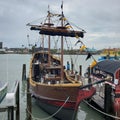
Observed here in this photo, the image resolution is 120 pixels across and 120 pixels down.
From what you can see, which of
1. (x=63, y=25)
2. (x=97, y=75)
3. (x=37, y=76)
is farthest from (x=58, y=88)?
(x=37, y=76)

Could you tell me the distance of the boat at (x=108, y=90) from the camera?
16.9 metres

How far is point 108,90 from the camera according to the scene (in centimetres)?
1662

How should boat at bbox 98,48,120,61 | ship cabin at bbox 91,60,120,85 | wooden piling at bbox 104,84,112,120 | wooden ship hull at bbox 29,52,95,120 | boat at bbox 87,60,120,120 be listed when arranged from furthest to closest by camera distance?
boat at bbox 98,48,120,61, ship cabin at bbox 91,60,120,85, wooden ship hull at bbox 29,52,95,120, boat at bbox 87,60,120,120, wooden piling at bbox 104,84,112,120

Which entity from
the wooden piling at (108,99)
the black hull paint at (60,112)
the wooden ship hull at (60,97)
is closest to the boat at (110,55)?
the wooden ship hull at (60,97)

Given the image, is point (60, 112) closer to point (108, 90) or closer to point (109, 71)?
point (108, 90)

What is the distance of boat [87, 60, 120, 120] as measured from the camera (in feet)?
55.4

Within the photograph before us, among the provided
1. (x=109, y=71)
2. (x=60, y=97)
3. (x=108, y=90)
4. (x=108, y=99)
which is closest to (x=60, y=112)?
(x=60, y=97)

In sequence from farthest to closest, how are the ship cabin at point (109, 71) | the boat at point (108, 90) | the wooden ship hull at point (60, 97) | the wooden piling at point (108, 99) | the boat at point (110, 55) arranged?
the boat at point (110, 55), the ship cabin at point (109, 71), the wooden ship hull at point (60, 97), the boat at point (108, 90), the wooden piling at point (108, 99)

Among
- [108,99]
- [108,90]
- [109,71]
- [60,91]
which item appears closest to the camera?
[108,90]

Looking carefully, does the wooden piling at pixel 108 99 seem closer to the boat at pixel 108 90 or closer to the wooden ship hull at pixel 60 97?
the boat at pixel 108 90

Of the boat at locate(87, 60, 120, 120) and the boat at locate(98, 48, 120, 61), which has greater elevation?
the boat at locate(98, 48, 120, 61)

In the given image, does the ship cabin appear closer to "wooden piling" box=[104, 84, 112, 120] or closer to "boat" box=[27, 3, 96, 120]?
"boat" box=[27, 3, 96, 120]

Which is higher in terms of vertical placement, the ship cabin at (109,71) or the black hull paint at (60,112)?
the ship cabin at (109,71)

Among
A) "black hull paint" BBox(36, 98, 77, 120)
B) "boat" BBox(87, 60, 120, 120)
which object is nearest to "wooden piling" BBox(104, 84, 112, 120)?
"boat" BBox(87, 60, 120, 120)
